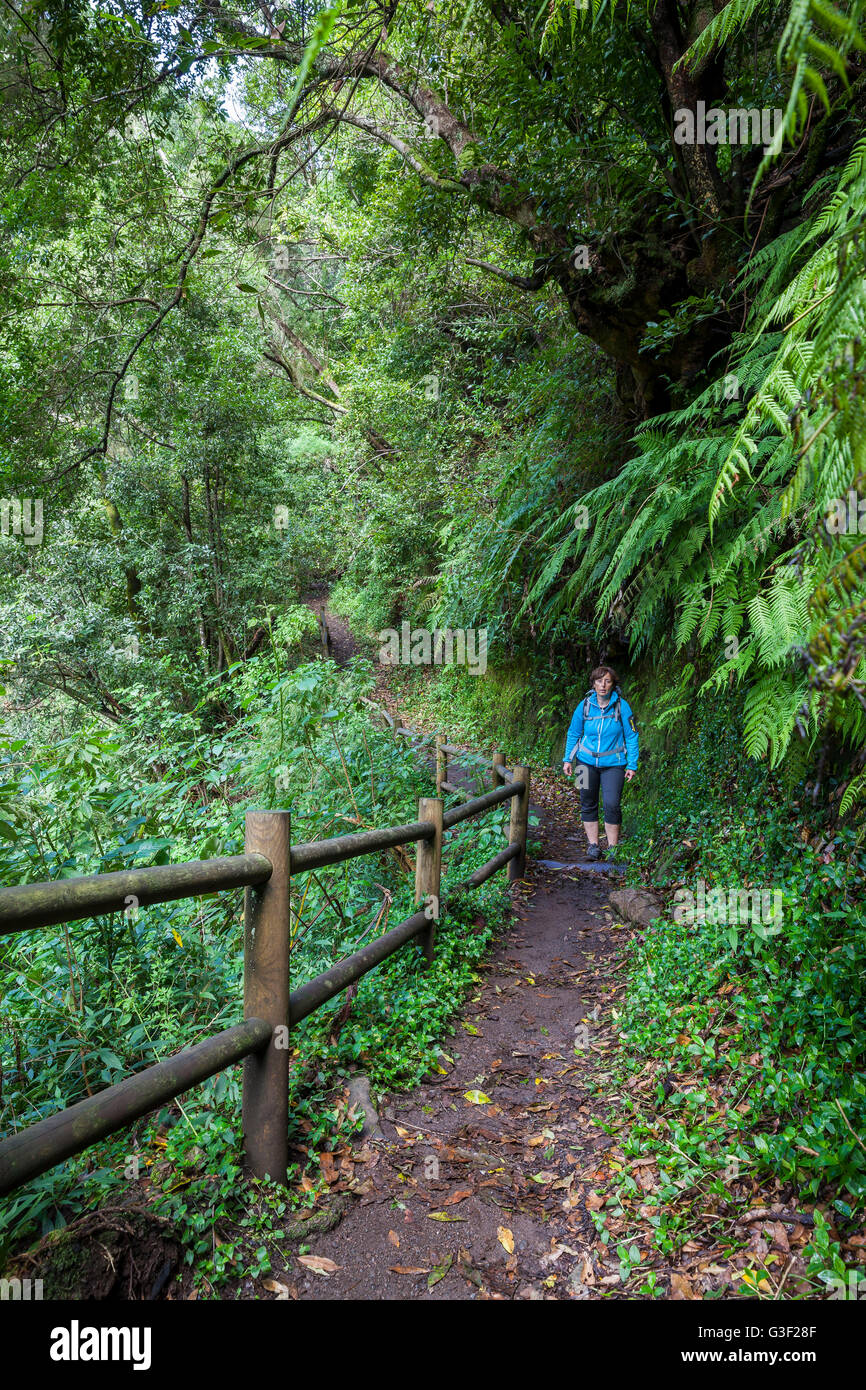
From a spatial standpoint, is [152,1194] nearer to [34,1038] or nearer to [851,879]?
[34,1038]

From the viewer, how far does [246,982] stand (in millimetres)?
2416

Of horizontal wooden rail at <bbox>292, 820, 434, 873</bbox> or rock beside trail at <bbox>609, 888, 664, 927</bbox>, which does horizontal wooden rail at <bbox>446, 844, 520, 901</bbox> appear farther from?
horizontal wooden rail at <bbox>292, 820, 434, 873</bbox>

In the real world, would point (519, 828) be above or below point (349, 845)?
below

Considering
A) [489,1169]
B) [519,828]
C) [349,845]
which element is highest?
[349,845]

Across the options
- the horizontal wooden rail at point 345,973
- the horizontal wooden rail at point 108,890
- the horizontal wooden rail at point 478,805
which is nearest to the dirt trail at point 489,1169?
the horizontal wooden rail at point 345,973

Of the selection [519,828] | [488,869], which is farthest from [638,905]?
[519,828]

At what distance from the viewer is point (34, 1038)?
272 cm

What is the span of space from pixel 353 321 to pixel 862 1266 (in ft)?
55.7

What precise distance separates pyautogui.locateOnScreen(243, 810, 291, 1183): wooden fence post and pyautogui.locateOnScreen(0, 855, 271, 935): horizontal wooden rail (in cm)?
12

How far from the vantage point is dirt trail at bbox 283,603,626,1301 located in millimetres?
2221

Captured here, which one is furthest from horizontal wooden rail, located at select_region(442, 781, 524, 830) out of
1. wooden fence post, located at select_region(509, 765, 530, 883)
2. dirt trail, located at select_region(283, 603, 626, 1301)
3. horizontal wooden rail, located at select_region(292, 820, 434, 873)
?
dirt trail, located at select_region(283, 603, 626, 1301)

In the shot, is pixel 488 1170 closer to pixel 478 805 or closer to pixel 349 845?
pixel 349 845

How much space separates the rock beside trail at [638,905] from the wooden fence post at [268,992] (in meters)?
2.84

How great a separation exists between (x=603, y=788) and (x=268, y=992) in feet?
14.1
